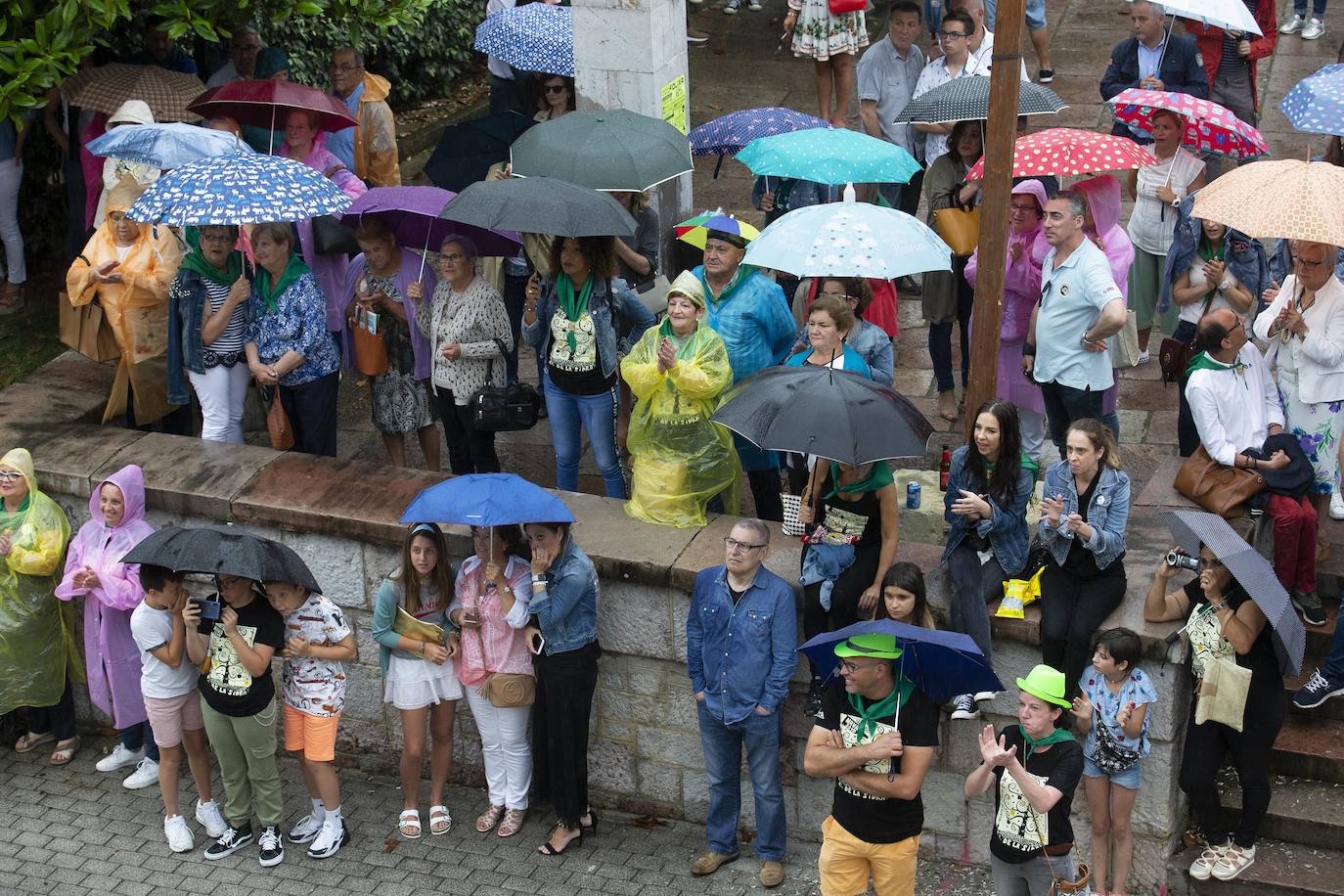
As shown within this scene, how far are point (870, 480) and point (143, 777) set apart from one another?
422cm

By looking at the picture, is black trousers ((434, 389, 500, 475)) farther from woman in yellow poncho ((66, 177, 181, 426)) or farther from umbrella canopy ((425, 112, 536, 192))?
umbrella canopy ((425, 112, 536, 192))

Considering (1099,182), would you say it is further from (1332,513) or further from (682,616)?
(682,616)

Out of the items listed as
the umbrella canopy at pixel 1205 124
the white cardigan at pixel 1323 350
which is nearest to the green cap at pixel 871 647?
the white cardigan at pixel 1323 350

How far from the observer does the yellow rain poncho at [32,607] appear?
8703 mm

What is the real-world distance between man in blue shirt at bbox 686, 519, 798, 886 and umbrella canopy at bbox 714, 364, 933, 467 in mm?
476

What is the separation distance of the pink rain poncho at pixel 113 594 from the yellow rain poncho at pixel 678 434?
242 cm

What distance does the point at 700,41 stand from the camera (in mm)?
16516

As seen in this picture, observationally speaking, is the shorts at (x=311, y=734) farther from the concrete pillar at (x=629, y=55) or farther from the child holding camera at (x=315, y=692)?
the concrete pillar at (x=629, y=55)

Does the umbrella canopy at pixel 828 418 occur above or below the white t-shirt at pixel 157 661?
above

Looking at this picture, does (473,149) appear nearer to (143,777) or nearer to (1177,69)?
(143,777)

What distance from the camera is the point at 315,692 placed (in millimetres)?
8070

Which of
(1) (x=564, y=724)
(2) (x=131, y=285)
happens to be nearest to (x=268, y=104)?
(2) (x=131, y=285)

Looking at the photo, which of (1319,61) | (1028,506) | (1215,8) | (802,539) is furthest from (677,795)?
(1319,61)

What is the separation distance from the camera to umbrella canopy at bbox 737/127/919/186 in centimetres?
891
